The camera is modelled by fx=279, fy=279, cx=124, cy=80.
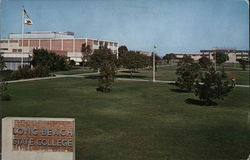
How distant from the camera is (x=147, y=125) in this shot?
1686 centimetres

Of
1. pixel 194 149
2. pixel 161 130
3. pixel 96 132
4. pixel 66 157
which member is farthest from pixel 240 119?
pixel 66 157

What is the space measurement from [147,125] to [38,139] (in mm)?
8168

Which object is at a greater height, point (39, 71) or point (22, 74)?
point (39, 71)

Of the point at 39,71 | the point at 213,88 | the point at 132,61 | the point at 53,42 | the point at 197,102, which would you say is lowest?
the point at 197,102

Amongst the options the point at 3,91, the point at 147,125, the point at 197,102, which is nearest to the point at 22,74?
the point at 3,91

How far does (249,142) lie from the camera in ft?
45.4

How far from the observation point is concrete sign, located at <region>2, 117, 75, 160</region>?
32.6 feet

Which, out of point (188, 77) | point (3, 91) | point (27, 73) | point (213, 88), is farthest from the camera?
point (27, 73)

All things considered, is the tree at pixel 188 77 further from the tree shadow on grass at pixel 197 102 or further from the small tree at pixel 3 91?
the small tree at pixel 3 91

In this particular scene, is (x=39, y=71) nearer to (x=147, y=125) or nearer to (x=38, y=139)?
(x=147, y=125)

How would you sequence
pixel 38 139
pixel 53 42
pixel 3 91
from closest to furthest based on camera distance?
1. pixel 38 139
2. pixel 3 91
3. pixel 53 42

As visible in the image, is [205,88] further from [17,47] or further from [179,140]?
[17,47]

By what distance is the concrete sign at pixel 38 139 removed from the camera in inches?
391

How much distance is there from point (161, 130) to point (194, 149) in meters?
3.43
